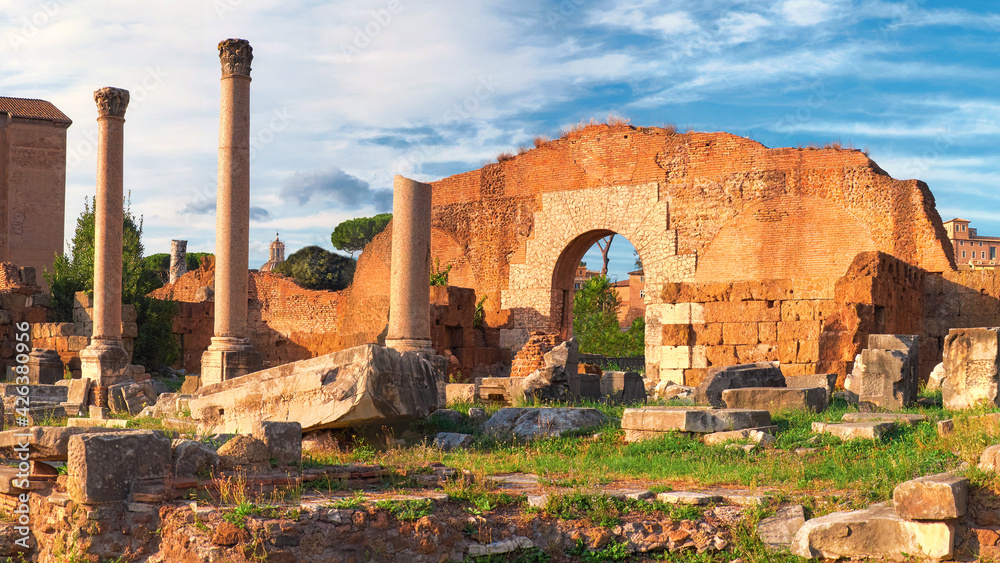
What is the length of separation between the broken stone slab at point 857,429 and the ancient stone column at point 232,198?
869cm

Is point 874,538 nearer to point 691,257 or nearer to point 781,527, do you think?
point 781,527

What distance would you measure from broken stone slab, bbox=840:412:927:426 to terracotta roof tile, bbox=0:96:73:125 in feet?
119

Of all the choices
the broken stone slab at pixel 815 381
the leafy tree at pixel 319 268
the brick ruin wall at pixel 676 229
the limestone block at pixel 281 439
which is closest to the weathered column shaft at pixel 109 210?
the brick ruin wall at pixel 676 229

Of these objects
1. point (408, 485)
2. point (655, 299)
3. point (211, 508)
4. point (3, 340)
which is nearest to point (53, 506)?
point (211, 508)

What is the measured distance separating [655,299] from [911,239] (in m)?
5.99

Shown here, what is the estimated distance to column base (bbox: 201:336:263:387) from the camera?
1377 cm

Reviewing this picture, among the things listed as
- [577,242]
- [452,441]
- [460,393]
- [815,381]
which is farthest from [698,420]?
[577,242]

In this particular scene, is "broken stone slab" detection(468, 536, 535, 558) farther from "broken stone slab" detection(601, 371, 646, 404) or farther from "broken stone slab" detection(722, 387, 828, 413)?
"broken stone slab" detection(601, 371, 646, 404)

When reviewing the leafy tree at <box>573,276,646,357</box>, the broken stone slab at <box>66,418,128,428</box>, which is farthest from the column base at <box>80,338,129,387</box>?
the leafy tree at <box>573,276,646,357</box>

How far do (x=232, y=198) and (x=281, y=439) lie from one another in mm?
7840

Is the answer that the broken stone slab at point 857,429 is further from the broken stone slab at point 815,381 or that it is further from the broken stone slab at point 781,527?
the broken stone slab at point 815,381

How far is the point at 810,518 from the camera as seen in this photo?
5.88 meters

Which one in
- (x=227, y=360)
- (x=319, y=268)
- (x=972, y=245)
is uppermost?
(x=972, y=245)

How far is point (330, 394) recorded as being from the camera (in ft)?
28.7
